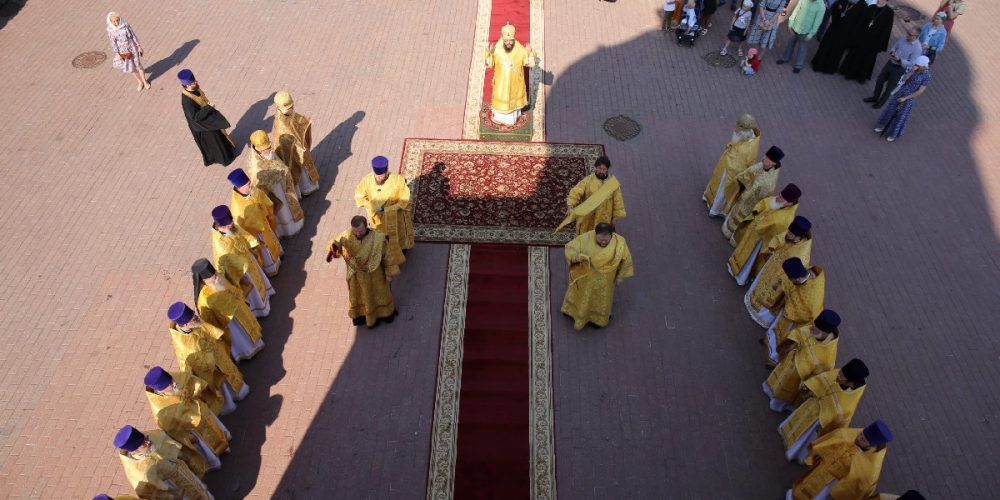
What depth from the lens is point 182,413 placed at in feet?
22.6

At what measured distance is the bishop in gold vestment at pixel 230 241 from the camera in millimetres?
8320

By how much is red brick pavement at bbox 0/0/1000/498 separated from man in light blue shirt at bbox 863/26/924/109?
73cm

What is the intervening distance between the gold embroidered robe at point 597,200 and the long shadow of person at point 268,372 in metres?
4.78

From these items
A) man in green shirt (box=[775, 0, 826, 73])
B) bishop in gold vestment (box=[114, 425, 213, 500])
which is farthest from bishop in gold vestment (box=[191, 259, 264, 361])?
man in green shirt (box=[775, 0, 826, 73])

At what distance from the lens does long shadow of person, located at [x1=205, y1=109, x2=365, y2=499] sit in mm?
7945

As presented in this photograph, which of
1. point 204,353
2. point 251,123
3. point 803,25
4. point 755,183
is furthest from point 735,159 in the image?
point 251,123

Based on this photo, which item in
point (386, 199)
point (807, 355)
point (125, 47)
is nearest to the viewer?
point (807, 355)

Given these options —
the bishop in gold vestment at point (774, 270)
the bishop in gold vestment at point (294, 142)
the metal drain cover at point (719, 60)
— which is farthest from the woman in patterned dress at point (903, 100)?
the bishop in gold vestment at point (294, 142)

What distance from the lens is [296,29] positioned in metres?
16.2

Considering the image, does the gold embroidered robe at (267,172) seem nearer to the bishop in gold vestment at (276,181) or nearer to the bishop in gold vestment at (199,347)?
the bishop in gold vestment at (276,181)

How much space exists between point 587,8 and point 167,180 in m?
12.2

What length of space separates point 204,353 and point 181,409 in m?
0.79

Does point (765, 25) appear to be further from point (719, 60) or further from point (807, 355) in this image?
point (807, 355)

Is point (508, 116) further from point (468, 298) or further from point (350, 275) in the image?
point (350, 275)
